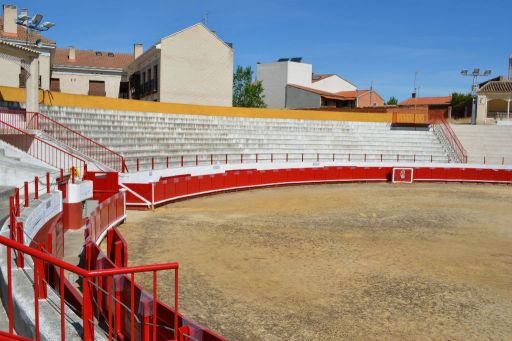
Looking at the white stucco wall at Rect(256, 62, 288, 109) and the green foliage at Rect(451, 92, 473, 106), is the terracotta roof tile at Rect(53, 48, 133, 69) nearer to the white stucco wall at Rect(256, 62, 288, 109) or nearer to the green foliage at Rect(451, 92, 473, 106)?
the white stucco wall at Rect(256, 62, 288, 109)

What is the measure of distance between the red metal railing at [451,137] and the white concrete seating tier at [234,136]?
3.17 ft

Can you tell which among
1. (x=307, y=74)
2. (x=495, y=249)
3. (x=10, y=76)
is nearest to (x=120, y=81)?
(x=10, y=76)

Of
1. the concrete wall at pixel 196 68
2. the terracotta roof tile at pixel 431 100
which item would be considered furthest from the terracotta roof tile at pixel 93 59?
the terracotta roof tile at pixel 431 100

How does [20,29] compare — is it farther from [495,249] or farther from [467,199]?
[495,249]

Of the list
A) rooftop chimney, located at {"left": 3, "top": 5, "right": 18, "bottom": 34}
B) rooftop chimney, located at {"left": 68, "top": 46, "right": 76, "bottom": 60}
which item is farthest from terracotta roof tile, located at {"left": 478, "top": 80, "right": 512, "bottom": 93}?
rooftop chimney, located at {"left": 3, "top": 5, "right": 18, "bottom": 34}

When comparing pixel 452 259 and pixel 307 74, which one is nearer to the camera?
pixel 452 259

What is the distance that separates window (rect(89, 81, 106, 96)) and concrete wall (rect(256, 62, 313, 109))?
26715 mm

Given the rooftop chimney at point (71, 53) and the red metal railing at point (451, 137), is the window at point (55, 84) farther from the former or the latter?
the red metal railing at point (451, 137)

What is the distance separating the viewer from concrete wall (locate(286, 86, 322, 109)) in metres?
60.5

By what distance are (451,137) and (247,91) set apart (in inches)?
1421

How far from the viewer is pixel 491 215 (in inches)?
680

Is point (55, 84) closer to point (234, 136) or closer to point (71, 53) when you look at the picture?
point (71, 53)

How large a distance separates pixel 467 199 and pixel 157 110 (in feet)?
58.9

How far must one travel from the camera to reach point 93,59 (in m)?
47.9
